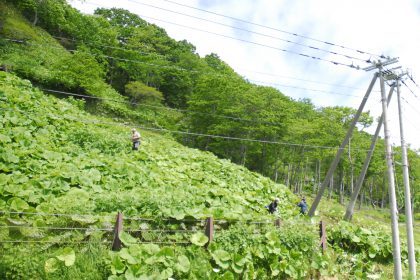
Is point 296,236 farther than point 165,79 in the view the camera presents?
No

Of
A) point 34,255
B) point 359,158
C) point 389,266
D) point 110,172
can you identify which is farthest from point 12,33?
point 359,158

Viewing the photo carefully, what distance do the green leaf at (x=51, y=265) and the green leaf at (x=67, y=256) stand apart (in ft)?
0.36

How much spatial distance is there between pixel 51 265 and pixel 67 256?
0.32m

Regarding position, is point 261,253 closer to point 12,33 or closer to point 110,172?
point 110,172

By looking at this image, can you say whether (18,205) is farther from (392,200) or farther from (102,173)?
(392,200)

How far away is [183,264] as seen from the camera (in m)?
7.23

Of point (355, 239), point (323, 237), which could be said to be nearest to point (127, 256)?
point (323, 237)

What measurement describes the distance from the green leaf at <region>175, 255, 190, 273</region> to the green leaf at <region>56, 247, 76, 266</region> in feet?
7.10

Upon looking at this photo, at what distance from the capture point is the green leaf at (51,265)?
640cm

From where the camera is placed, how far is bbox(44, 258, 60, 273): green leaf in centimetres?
640

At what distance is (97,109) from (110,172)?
2024 centimetres

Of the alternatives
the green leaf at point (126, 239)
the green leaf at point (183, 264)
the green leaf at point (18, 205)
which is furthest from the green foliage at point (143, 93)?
the green leaf at point (183, 264)

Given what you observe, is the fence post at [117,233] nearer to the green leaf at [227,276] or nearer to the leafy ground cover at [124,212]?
the leafy ground cover at [124,212]

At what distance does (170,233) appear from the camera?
847cm
